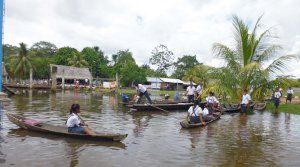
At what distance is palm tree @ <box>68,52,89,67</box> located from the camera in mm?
72312

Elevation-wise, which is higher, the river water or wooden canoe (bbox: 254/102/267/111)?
wooden canoe (bbox: 254/102/267/111)

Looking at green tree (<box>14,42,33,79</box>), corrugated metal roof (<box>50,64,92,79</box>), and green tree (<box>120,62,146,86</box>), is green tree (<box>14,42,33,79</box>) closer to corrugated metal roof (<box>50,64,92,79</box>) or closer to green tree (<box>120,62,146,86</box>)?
corrugated metal roof (<box>50,64,92,79</box>)

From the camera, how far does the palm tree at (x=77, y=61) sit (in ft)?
237

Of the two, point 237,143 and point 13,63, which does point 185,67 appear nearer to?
point 13,63

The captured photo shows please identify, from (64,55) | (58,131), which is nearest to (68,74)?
(64,55)

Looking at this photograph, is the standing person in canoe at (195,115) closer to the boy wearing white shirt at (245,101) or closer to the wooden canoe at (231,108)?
the boy wearing white shirt at (245,101)

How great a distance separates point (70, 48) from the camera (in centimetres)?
7631

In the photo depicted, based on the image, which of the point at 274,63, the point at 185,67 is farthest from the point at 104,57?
the point at 274,63

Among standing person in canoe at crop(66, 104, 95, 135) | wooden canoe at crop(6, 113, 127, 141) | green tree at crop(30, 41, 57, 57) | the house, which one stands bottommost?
wooden canoe at crop(6, 113, 127, 141)

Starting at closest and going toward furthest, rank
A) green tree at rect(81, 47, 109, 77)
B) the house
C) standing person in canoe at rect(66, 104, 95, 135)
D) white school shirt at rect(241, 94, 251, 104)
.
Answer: standing person in canoe at rect(66, 104, 95, 135) < white school shirt at rect(241, 94, 251, 104) < the house < green tree at rect(81, 47, 109, 77)

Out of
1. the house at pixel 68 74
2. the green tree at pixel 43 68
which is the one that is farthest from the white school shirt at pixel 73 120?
the green tree at pixel 43 68

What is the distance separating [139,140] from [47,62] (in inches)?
2562

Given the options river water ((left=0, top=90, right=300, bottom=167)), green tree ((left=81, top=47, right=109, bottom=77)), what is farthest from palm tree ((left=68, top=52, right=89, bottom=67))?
river water ((left=0, top=90, right=300, bottom=167))

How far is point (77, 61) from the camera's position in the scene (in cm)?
7262
